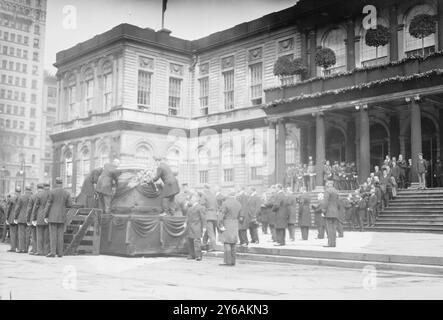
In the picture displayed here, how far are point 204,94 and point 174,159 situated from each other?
5.16 m

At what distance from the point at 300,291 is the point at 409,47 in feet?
70.4

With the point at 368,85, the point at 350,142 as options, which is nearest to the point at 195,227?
the point at 368,85

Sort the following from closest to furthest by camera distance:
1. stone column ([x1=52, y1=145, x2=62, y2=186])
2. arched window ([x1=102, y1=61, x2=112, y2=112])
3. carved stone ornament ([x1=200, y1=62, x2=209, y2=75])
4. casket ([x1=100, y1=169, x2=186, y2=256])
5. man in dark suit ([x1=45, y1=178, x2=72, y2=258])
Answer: man in dark suit ([x1=45, y1=178, x2=72, y2=258]) → casket ([x1=100, y1=169, x2=186, y2=256]) → arched window ([x1=102, y1=61, x2=112, y2=112]) → carved stone ornament ([x1=200, y1=62, x2=209, y2=75]) → stone column ([x1=52, y1=145, x2=62, y2=186])

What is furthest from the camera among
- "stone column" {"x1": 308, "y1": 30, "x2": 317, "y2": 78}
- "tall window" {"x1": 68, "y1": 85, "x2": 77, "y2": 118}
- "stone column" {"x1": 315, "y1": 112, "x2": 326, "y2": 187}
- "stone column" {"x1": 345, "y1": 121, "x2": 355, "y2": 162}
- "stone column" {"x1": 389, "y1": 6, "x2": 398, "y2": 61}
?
"tall window" {"x1": 68, "y1": 85, "x2": 77, "y2": 118}

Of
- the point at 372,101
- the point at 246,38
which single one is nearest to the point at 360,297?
the point at 372,101

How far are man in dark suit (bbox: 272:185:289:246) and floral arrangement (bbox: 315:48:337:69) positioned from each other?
526 inches

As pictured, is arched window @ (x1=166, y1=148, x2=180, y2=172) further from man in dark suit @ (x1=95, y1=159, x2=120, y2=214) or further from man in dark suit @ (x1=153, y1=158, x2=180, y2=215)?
man in dark suit @ (x1=95, y1=159, x2=120, y2=214)

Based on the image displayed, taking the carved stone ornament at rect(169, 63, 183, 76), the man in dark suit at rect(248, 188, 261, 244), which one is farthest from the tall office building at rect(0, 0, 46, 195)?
the carved stone ornament at rect(169, 63, 183, 76)

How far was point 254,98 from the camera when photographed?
111ft

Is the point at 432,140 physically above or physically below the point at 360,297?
above

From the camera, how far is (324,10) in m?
28.8

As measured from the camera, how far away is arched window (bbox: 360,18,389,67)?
27.2m

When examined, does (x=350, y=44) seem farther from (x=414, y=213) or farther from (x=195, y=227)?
(x=195, y=227)
